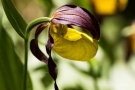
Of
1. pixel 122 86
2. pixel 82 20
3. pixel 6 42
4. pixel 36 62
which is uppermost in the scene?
pixel 82 20

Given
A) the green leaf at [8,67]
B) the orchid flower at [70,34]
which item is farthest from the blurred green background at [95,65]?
the orchid flower at [70,34]

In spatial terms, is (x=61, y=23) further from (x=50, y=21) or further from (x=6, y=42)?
(x=6, y=42)

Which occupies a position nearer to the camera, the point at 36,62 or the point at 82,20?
the point at 82,20

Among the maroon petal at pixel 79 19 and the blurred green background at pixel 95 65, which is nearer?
the maroon petal at pixel 79 19

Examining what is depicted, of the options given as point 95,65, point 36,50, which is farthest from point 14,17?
point 95,65

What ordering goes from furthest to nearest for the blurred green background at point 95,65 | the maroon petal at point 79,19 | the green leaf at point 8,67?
the blurred green background at point 95,65 < the green leaf at point 8,67 < the maroon petal at point 79,19

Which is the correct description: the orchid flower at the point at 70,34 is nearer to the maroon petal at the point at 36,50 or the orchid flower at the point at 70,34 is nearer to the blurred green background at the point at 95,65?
the maroon petal at the point at 36,50

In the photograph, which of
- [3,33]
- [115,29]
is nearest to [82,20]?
[3,33]
